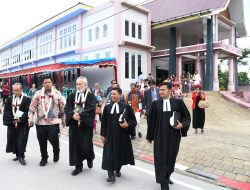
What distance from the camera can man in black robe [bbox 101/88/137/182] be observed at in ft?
17.3

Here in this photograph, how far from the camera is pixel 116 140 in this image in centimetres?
539

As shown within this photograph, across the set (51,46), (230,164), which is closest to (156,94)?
(230,164)

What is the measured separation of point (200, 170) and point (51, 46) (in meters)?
27.3

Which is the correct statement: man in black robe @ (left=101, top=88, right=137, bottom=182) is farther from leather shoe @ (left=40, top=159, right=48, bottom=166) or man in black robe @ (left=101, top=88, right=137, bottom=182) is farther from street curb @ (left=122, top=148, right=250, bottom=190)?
leather shoe @ (left=40, top=159, right=48, bottom=166)

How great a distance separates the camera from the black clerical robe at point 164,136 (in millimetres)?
4855

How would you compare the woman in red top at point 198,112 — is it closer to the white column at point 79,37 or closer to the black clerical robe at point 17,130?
the black clerical robe at point 17,130

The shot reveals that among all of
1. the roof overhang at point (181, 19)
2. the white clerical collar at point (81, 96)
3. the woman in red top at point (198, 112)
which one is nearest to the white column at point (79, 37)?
the roof overhang at point (181, 19)

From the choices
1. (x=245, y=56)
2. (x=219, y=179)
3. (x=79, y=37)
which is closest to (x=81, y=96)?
(x=219, y=179)

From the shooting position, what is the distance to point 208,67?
22031mm

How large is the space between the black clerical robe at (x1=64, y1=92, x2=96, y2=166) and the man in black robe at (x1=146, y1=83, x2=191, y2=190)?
1.28 metres

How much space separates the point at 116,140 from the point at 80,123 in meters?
0.83

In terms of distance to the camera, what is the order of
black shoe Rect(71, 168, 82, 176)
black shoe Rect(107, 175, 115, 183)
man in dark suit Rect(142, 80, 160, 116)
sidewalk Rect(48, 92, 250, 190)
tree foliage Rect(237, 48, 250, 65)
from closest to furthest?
black shoe Rect(107, 175, 115, 183) → black shoe Rect(71, 168, 82, 176) → sidewalk Rect(48, 92, 250, 190) → man in dark suit Rect(142, 80, 160, 116) → tree foliage Rect(237, 48, 250, 65)

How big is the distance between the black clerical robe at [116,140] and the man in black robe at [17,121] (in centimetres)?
213

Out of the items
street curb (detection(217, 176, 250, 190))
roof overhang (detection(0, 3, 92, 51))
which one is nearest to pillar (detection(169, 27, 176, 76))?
roof overhang (detection(0, 3, 92, 51))
